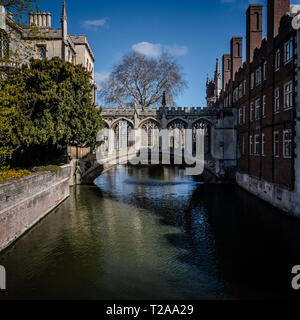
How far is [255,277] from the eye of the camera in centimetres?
931

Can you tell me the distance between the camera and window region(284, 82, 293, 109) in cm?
1611

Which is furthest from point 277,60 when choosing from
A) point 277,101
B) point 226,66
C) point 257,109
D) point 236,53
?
point 226,66

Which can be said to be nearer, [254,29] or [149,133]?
[254,29]

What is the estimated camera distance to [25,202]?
44.0 feet

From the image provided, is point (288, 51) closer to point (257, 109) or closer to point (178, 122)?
point (257, 109)

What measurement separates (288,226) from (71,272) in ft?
35.1

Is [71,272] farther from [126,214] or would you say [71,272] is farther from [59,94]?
[59,94]

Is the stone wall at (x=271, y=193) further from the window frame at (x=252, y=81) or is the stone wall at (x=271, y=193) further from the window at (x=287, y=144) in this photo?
the window frame at (x=252, y=81)

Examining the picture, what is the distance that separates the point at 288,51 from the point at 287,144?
5310 millimetres

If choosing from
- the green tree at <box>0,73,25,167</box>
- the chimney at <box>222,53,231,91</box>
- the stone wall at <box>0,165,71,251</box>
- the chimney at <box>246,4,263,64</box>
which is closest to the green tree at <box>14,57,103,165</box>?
the green tree at <box>0,73,25,167</box>

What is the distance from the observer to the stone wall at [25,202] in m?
Answer: 11.2

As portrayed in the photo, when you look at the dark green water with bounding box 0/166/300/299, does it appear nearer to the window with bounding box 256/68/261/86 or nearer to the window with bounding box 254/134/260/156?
the window with bounding box 254/134/260/156

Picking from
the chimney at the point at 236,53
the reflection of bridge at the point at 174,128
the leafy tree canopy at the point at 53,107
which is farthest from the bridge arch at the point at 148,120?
the leafy tree canopy at the point at 53,107

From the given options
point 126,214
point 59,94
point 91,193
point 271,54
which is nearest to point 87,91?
point 59,94
